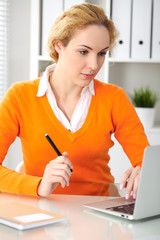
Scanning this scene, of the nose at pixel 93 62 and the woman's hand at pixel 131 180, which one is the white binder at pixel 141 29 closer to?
the nose at pixel 93 62

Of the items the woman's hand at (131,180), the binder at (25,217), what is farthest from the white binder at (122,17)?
the binder at (25,217)

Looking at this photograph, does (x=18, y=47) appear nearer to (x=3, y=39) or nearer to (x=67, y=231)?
(x=3, y=39)

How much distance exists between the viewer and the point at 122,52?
2.98 metres

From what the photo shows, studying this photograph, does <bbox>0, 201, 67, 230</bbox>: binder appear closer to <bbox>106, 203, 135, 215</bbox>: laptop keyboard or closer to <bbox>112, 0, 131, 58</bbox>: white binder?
<bbox>106, 203, 135, 215</bbox>: laptop keyboard

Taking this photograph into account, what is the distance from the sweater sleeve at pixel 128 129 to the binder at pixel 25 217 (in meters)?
0.74

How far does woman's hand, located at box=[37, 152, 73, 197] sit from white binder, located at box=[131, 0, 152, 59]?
6.18ft

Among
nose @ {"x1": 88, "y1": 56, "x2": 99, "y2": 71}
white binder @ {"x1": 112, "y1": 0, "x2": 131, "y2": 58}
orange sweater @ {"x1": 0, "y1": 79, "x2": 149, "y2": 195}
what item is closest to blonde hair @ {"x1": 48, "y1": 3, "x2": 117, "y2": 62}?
nose @ {"x1": 88, "y1": 56, "x2": 99, "y2": 71}

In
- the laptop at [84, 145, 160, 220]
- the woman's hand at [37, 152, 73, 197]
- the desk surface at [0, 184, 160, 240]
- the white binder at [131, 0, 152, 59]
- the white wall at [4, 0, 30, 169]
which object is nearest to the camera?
the desk surface at [0, 184, 160, 240]

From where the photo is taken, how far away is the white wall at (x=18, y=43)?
3309mm

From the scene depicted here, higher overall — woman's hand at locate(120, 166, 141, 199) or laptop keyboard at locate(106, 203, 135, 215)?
woman's hand at locate(120, 166, 141, 199)

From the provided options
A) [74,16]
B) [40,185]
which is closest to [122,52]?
[74,16]

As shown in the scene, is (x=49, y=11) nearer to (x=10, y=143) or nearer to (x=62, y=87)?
(x=62, y=87)

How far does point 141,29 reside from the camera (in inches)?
114

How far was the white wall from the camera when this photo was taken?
331cm
